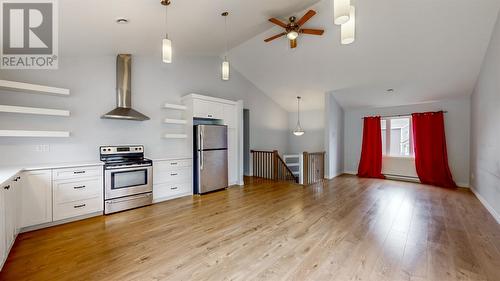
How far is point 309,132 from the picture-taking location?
317 inches

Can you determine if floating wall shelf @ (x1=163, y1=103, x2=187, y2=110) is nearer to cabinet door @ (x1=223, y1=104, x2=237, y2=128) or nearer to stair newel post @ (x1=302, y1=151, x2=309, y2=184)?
cabinet door @ (x1=223, y1=104, x2=237, y2=128)

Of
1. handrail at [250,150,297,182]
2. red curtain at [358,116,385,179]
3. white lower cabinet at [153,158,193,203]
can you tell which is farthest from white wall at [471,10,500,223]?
white lower cabinet at [153,158,193,203]

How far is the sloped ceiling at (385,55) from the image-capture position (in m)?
3.24

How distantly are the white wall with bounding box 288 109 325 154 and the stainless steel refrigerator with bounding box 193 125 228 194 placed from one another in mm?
4213

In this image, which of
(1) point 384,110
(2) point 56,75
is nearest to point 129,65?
(2) point 56,75

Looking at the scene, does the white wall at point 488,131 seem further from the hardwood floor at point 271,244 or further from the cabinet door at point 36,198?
the cabinet door at point 36,198

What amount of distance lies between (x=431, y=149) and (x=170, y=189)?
6779 millimetres

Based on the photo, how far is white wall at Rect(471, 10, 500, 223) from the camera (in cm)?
315

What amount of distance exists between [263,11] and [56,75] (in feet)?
11.1

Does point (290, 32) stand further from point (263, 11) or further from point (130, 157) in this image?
point (130, 157)

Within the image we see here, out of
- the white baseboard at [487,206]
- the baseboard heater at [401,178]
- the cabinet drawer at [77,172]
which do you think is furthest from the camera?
the baseboard heater at [401,178]

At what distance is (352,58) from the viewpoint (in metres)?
4.49

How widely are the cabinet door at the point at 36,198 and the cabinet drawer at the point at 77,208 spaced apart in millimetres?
91

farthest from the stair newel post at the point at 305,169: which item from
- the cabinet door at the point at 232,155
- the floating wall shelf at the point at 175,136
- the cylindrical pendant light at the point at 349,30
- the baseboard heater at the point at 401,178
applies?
the cylindrical pendant light at the point at 349,30
